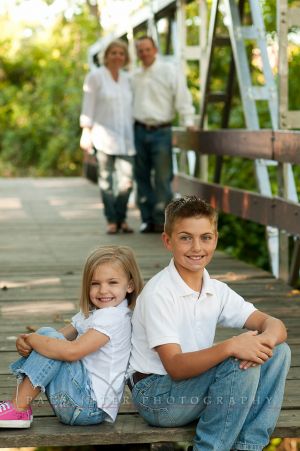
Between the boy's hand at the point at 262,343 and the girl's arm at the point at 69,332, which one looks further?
the girl's arm at the point at 69,332

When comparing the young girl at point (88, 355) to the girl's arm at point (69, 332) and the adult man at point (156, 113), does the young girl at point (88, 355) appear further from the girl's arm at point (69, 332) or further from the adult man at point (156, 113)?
the adult man at point (156, 113)

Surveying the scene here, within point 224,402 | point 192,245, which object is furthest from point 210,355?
point 192,245

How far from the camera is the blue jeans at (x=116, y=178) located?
855 centimetres

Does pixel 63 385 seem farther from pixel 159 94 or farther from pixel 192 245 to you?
pixel 159 94

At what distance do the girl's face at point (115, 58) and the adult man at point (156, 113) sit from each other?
0.17 meters

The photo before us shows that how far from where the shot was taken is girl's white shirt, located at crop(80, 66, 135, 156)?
834 centimetres

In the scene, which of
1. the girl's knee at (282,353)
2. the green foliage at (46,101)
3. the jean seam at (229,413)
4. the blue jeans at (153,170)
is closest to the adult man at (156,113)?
the blue jeans at (153,170)

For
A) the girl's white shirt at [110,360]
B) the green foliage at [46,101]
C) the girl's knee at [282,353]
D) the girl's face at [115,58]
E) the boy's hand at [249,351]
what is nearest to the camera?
the boy's hand at [249,351]

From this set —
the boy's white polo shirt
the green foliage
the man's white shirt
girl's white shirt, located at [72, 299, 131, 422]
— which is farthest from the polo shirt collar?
the green foliage

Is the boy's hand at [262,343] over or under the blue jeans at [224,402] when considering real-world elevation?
over

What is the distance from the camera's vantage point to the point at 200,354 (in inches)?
124

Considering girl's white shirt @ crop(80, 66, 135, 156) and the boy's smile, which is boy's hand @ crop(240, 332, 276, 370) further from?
girl's white shirt @ crop(80, 66, 135, 156)

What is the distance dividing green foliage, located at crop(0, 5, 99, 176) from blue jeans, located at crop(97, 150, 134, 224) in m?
13.8

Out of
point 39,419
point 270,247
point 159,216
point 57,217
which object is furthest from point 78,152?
point 39,419
